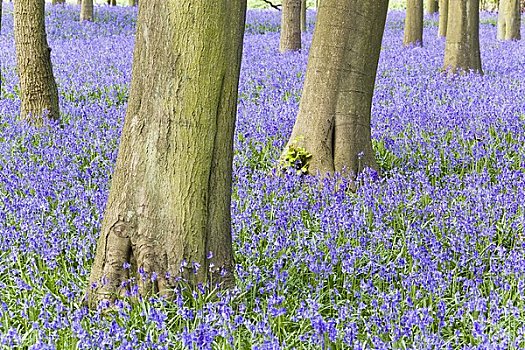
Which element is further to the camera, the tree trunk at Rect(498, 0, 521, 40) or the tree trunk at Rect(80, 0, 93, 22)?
the tree trunk at Rect(80, 0, 93, 22)

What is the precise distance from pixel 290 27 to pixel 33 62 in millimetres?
7224

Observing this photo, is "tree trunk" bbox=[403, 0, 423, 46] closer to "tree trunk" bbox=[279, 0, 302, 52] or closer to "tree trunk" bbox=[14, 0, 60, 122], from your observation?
"tree trunk" bbox=[279, 0, 302, 52]

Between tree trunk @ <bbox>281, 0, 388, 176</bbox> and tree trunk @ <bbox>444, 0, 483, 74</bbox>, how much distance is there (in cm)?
545

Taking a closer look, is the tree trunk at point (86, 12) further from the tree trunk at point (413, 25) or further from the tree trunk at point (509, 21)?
the tree trunk at point (509, 21)

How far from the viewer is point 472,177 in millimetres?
6027

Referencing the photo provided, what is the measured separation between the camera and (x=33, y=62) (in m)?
8.25

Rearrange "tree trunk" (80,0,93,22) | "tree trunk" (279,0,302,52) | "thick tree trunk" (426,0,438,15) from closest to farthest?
"tree trunk" (279,0,302,52)
"tree trunk" (80,0,93,22)
"thick tree trunk" (426,0,438,15)

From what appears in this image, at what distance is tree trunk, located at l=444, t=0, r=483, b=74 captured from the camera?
11344 millimetres

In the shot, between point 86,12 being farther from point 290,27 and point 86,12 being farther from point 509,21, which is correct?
point 509,21

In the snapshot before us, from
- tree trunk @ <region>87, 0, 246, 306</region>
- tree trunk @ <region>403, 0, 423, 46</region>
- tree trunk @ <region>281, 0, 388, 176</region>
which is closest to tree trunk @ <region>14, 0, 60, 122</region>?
tree trunk @ <region>281, 0, 388, 176</region>

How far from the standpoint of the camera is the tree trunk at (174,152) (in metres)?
3.77

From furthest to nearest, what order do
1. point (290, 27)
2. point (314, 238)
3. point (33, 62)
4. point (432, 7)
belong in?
point (432, 7) → point (290, 27) → point (33, 62) → point (314, 238)

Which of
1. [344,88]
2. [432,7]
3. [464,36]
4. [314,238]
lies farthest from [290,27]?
[432,7]

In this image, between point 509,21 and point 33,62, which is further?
point 509,21
